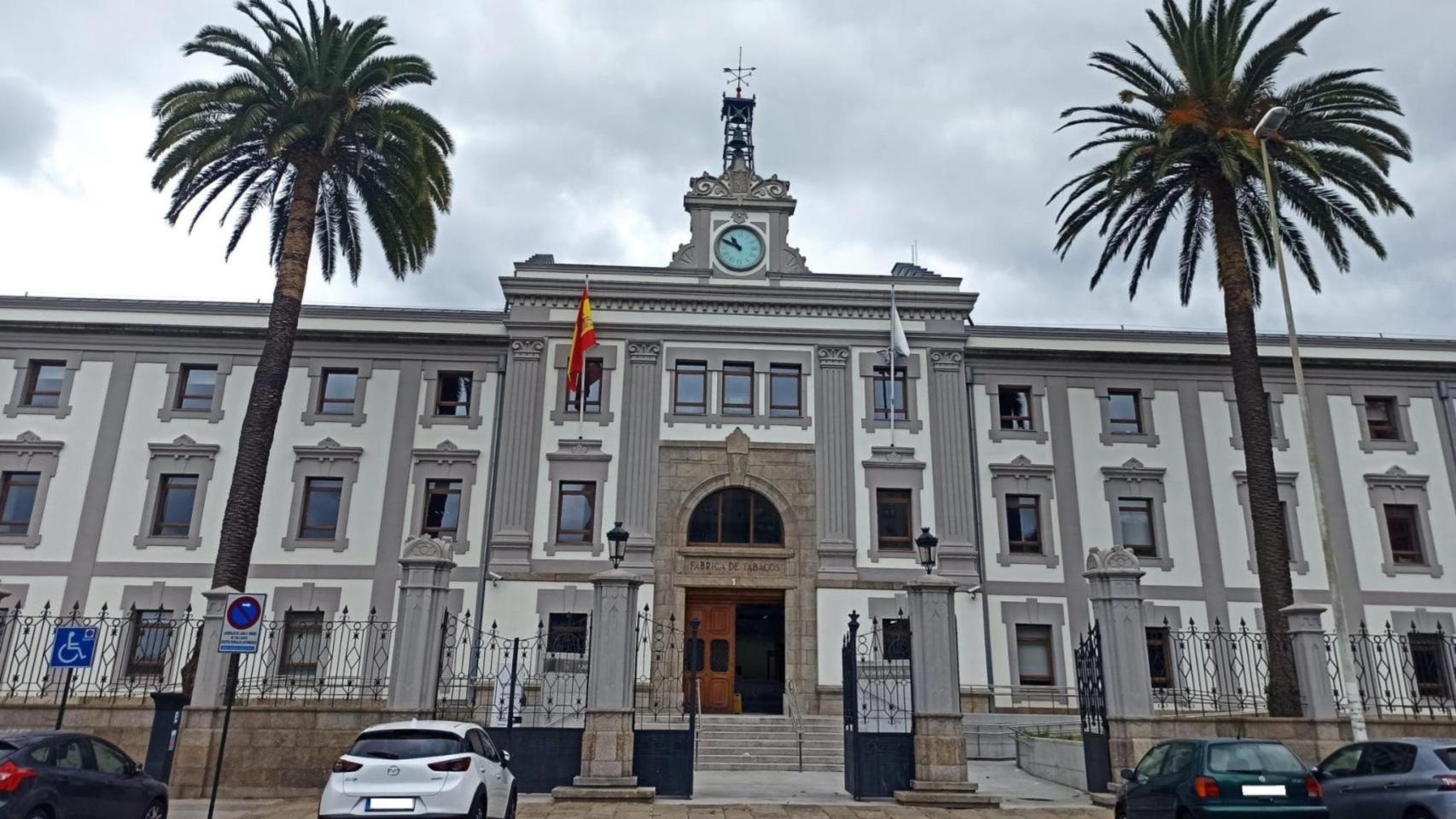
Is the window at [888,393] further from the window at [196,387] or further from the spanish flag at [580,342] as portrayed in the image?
the window at [196,387]

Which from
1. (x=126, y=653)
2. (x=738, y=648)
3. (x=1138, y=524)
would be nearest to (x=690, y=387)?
(x=738, y=648)

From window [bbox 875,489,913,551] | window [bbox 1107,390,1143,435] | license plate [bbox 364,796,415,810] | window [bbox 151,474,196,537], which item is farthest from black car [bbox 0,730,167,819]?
window [bbox 1107,390,1143,435]

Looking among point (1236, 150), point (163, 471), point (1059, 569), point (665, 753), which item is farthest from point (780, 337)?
point (163, 471)

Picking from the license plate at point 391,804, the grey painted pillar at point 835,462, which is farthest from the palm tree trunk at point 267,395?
the grey painted pillar at point 835,462

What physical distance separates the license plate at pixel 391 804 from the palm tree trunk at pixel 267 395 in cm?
1059

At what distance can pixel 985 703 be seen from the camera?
2422 cm

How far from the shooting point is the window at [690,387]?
27.0 meters

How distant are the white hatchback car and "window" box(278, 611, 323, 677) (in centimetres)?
1541

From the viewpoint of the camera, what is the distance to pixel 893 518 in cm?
2623

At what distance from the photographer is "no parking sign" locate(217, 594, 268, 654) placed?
11914 mm

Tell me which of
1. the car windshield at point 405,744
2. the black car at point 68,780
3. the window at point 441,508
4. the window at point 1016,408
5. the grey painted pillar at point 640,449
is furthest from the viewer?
the window at point 1016,408

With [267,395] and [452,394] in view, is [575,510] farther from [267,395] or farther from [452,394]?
[267,395]

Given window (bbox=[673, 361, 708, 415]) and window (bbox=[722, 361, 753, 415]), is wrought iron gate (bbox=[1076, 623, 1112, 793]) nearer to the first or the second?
window (bbox=[722, 361, 753, 415])

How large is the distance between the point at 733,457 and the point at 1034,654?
991cm
